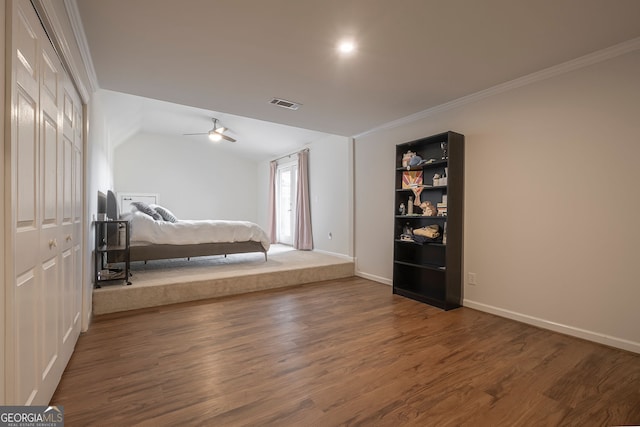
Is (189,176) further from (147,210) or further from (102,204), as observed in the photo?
(102,204)

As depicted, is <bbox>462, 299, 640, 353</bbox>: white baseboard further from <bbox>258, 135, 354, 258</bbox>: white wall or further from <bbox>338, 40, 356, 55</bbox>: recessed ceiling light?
<bbox>338, 40, 356, 55</bbox>: recessed ceiling light

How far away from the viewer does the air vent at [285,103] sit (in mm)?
3311

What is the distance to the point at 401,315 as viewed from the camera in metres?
2.94

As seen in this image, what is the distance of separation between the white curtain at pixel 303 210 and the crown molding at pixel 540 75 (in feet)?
8.88

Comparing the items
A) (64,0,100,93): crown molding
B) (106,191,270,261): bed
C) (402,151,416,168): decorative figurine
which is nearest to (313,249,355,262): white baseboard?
(106,191,270,261): bed

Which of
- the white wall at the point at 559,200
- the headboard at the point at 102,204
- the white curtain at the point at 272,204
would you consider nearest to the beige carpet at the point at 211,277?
the headboard at the point at 102,204

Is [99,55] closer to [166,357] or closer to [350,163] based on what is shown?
[166,357]

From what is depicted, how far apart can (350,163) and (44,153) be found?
3.91 meters

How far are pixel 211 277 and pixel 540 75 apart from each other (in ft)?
13.1

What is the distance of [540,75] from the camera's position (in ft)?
8.54

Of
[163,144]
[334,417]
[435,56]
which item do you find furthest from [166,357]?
[163,144]

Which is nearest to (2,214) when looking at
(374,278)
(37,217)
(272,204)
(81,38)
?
(37,217)

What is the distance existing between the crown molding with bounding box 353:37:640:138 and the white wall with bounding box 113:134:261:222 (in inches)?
225

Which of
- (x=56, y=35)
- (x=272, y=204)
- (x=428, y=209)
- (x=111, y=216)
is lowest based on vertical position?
(x=111, y=216)
